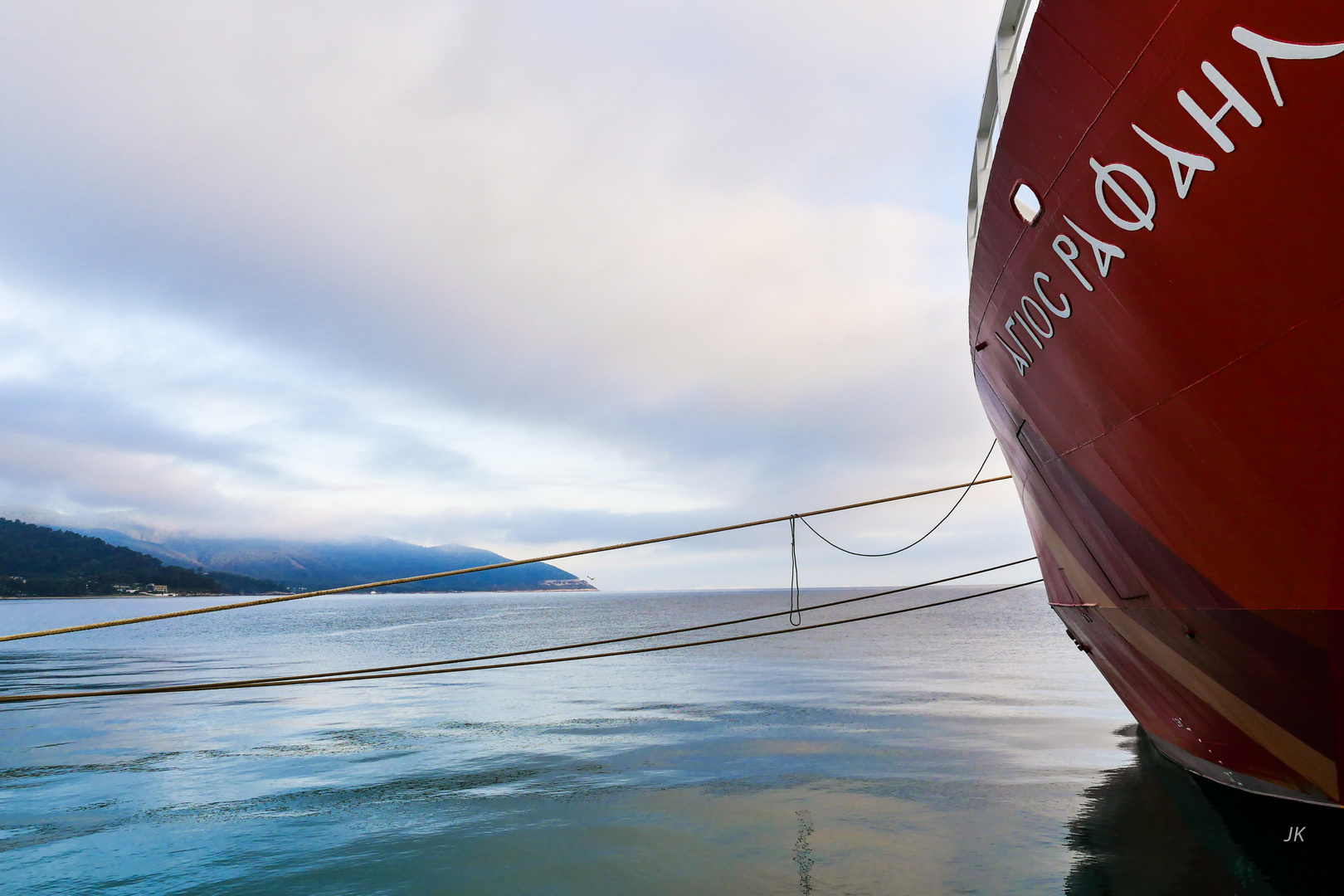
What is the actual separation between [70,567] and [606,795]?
181062mm

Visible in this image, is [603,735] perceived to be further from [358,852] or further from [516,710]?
Result: [358,852]

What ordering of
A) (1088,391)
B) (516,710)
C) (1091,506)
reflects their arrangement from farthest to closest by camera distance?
(516,710) → (1091,506) → (1088,391)

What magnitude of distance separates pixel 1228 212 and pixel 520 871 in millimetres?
7291

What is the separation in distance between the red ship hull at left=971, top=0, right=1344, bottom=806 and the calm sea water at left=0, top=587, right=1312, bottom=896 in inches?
107

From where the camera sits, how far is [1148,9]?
9.79ft

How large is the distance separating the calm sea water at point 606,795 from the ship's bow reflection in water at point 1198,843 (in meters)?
0.04

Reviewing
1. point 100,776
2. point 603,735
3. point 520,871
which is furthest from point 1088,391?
point 100,776

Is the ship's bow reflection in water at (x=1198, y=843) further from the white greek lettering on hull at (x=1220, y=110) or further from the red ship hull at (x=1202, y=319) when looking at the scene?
the white greek lettering on hull at (x=1220, y=110)

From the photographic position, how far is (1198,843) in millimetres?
7133

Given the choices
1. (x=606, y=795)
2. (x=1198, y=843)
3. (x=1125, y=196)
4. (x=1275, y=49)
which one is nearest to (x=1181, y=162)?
(x=1125, y=196)

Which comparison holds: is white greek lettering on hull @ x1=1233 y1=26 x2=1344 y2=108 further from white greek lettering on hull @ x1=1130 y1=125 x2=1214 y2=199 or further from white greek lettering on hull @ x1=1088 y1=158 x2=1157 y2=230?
white greek lettering on hull @ x1=1088 y1=158 x2=1157 y2=230

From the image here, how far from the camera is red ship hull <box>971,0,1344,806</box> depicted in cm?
277

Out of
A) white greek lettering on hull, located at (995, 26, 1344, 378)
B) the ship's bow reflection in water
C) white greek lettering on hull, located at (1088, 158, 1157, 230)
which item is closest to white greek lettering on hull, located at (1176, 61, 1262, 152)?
white greek lettering on hull, located at (995, 26, 1344, 378)

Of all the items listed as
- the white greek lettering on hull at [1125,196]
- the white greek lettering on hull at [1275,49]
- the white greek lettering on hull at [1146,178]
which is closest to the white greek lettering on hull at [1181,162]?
the white greek lettering on hull at [1146,178]
